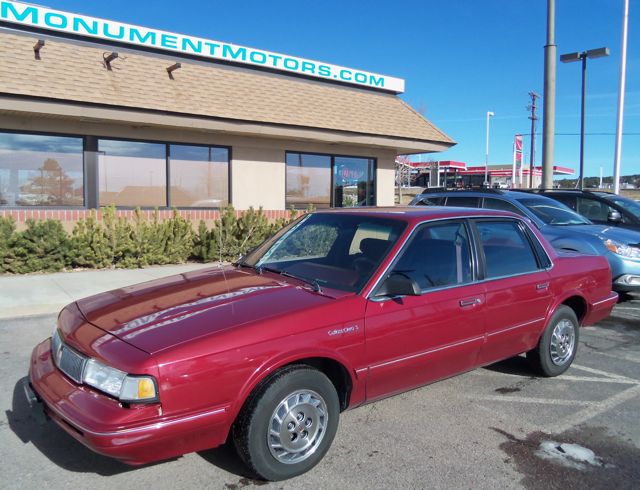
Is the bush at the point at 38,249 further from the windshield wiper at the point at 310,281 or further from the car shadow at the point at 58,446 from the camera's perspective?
the windshield wiper at the point at 310,281

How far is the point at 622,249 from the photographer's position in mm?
8164

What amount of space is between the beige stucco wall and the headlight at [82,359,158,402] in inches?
348

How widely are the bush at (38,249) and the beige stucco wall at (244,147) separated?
7.02 ft

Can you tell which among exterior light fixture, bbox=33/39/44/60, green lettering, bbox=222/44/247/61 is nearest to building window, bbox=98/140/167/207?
exterior light fixture, bbox=33/39/44/60

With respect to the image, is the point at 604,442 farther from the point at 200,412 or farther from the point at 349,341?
the point at 200,412

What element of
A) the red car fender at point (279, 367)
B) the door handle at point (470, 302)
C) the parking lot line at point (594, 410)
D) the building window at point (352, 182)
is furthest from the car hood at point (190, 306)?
the building window at point (352, 182)

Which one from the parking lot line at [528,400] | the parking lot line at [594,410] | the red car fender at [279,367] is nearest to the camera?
the red car fender at [279,367]

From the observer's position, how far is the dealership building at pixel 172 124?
33.4 feet

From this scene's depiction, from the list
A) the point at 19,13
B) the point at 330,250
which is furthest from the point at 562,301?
the point at 19,13

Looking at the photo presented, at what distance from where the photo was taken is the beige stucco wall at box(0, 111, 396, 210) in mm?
10516

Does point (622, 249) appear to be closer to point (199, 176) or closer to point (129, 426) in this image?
point (129, 426)

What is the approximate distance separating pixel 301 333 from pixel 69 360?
140 cm

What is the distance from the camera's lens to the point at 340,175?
15023mm

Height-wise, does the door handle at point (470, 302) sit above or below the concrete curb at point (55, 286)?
above
